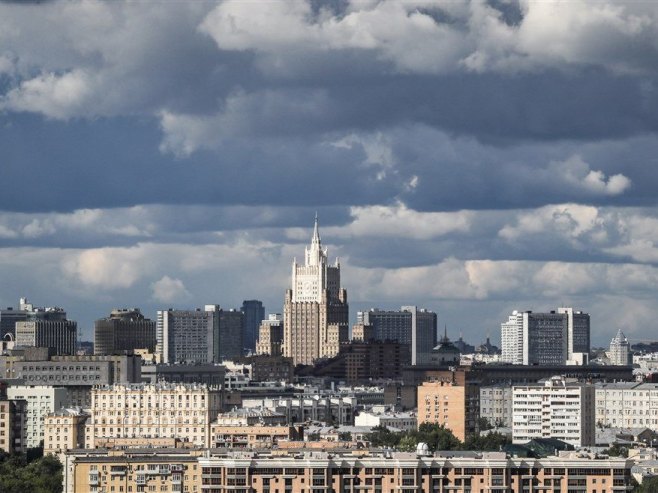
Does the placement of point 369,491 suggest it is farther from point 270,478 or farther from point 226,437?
point 226,437

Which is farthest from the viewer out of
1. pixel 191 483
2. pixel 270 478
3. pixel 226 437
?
pixel 226 437

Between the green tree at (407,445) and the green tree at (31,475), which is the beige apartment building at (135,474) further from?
the green tree at (407,445)

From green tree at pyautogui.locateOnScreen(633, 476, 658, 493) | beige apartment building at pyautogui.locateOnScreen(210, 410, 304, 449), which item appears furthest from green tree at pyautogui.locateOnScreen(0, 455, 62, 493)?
green tree at pyautogui.locateOnScreen(633, 476, 658, 493)

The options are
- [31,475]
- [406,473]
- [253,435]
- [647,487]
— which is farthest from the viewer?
[253,435]

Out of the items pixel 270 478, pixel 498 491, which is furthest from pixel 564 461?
pixel 270 478

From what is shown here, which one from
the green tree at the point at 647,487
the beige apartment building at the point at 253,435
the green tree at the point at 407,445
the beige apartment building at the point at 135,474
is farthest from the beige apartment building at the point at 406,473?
the green tree at the point at 407,445

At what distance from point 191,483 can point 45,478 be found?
18845 millimetres

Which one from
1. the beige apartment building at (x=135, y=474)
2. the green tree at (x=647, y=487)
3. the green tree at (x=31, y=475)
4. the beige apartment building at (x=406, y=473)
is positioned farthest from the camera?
the green tree at (x=31, y=475)

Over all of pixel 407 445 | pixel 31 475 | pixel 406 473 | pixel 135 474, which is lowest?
pixel 31 475

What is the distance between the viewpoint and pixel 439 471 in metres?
140

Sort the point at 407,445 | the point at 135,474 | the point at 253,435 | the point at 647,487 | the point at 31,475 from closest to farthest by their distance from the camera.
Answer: the point at 135,474 < the point at 647,487 < the point at 31,475 < the point at 253,435 < the point at 407,445

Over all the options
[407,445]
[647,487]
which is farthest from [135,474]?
[407,445]

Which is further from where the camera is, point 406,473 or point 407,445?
point 407,445

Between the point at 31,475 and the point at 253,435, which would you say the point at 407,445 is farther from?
the point at 31,475
